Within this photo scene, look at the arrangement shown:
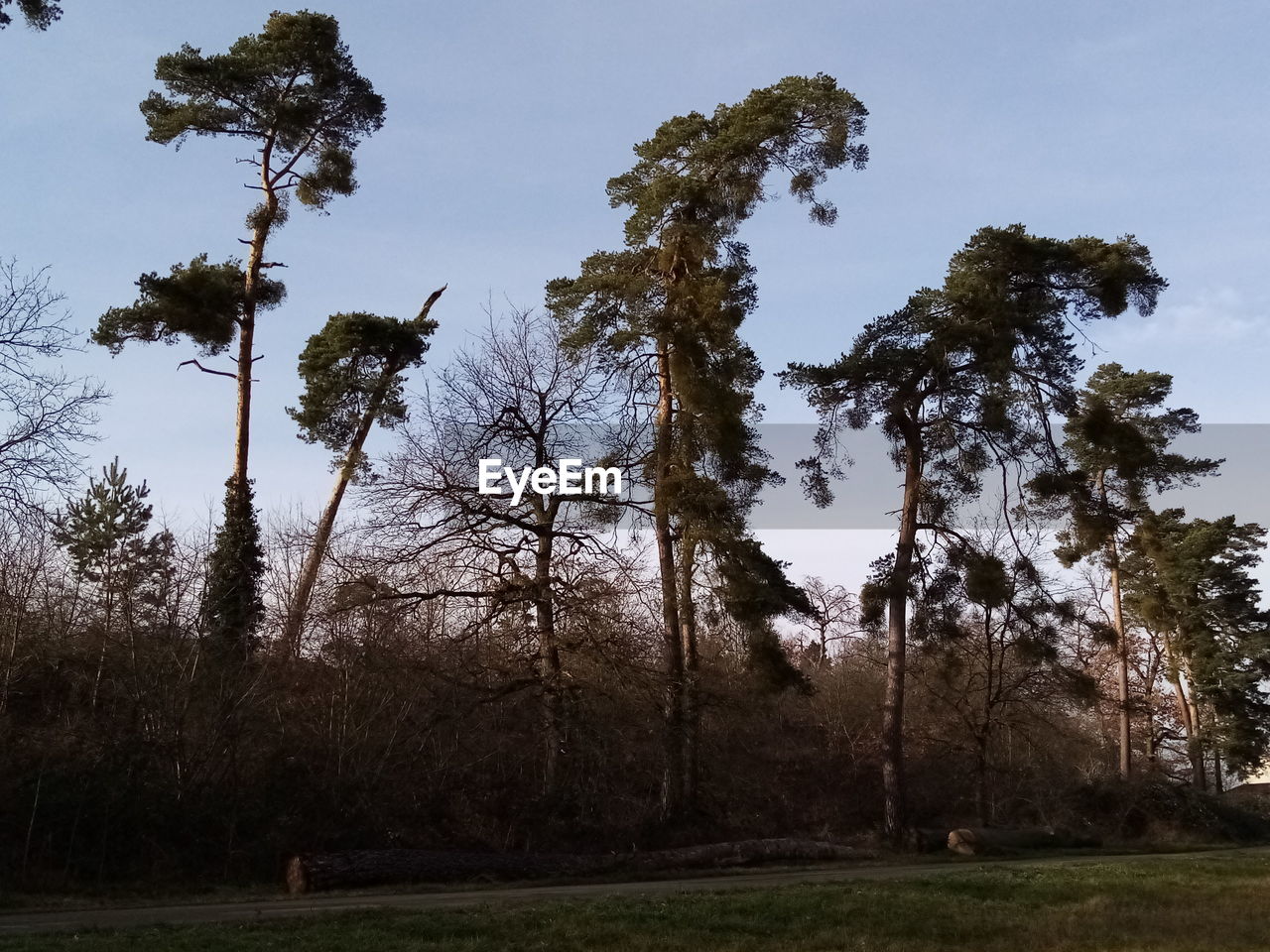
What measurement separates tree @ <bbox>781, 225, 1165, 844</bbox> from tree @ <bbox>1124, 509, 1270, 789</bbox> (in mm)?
14096

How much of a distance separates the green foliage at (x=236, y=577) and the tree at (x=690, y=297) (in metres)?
8.52

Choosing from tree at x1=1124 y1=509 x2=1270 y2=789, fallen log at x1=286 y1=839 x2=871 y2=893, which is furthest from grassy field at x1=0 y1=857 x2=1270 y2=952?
tree at x1=1124 y1=509 x2=1270 y2=789

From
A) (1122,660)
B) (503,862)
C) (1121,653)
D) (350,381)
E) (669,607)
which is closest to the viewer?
(503,862)

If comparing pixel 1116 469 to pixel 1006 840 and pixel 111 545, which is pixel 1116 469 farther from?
pixel 111 545

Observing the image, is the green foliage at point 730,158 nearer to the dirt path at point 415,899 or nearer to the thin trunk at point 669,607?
the thin trunk at point 669,607

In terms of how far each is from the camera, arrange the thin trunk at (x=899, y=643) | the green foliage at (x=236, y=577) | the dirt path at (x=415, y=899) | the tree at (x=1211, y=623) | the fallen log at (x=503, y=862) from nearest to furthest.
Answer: the dirt path at (x=415, y=899) < the fallen log at (x=503, y=862) < the green foliage at (x=236, y=577) < the thin trunk at (x=899, y=643) < the tree at (x=1211, y=623)

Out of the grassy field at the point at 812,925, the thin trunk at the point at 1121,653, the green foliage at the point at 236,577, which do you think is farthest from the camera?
the thin trunk at the point at 1121,653

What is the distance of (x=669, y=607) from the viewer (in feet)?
76.6

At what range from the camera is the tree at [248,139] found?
1045 inches

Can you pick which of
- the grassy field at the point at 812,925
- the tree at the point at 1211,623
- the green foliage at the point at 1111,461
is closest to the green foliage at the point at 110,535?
the grassy field at the point at 812,925

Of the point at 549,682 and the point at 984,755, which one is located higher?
the point at 549,682

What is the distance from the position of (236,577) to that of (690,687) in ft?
33.7

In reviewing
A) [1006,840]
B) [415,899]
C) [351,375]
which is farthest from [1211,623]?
[415,899]

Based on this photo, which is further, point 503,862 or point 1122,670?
point 1122,670
